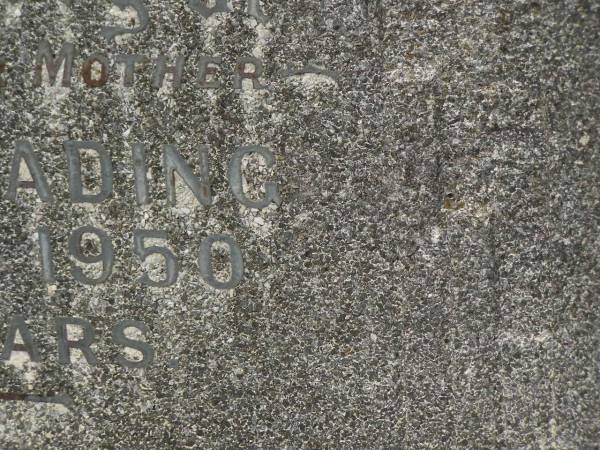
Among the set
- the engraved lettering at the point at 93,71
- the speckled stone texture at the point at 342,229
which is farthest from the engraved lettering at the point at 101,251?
the engraved lettering at the point at 93,71

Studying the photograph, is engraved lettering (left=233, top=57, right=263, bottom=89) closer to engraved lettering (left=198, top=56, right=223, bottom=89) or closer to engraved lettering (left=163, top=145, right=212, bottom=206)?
engraved lettering (left=198, top=56, right=223, bottom=89)

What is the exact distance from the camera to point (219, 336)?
4.38 feet

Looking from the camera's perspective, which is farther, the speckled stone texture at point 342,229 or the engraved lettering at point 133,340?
the engraved lettering at point 133,340

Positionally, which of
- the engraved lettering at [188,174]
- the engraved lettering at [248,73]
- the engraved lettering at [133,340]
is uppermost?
the engraved lettering at [248,73]

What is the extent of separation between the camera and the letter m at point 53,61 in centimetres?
126

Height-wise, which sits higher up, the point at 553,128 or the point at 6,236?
the point at 553,128

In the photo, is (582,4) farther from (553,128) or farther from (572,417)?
(572,417)

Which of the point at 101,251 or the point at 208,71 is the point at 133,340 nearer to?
the point at 101,251

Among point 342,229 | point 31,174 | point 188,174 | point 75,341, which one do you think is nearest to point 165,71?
point 188,174

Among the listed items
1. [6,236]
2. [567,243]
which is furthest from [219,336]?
[567,243]

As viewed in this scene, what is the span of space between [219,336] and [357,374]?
338 millimetres

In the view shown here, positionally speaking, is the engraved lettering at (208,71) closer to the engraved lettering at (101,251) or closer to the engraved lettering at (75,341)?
the engraved lettering at (101,251)

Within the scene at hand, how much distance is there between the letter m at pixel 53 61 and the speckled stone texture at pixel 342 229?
0.02 metres

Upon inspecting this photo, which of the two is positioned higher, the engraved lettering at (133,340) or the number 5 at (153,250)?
the number 5 at (153,250)
